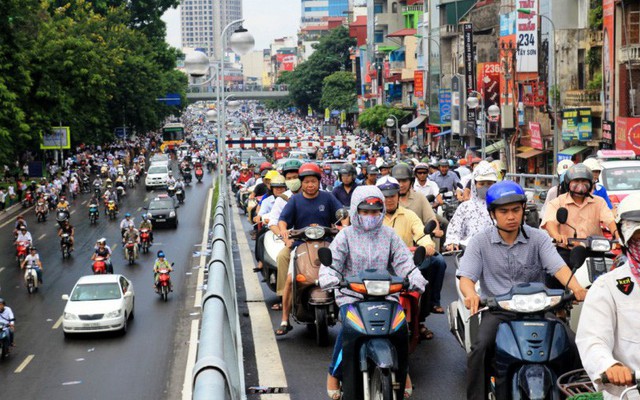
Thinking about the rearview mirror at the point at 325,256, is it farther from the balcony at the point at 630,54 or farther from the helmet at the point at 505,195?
the balcony at the point at 630,54

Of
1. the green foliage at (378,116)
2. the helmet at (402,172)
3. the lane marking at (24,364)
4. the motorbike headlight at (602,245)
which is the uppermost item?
the green foliage at (378,116)

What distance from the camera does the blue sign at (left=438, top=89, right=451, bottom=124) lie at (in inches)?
2977

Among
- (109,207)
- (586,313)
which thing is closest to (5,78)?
(109,207)

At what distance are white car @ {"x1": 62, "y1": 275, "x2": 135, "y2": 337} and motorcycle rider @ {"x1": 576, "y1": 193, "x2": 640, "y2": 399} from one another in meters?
20.4

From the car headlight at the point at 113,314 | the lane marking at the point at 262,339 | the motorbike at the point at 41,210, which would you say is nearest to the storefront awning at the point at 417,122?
the motorbike at the point at 41,210

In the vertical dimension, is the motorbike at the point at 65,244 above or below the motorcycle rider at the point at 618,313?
below

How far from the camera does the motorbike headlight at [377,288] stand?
8.14m

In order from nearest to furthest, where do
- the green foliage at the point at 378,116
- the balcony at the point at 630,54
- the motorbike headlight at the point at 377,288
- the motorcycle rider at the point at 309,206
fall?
the motorbike headlight at the point at 377,288
the motorcycle rider at the point at 309,206
the balcony at the point at 630,54
the green foliage at the point at 378,116

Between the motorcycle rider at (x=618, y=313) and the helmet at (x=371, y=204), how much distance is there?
3638mm

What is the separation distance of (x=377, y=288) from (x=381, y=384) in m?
0.71

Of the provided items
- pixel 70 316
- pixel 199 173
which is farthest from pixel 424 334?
pixel 199 173

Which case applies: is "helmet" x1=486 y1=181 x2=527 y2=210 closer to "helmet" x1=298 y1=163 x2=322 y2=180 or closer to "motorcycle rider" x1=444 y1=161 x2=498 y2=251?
"motorcycle rider" x1=444 y1=161 x2=498 y2=251

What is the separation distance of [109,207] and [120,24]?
4063 cm

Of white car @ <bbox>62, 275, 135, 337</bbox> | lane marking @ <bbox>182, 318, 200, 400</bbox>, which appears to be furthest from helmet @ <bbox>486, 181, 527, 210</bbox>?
white car @ <bbox>62, 275, 135, 337</bbox>
